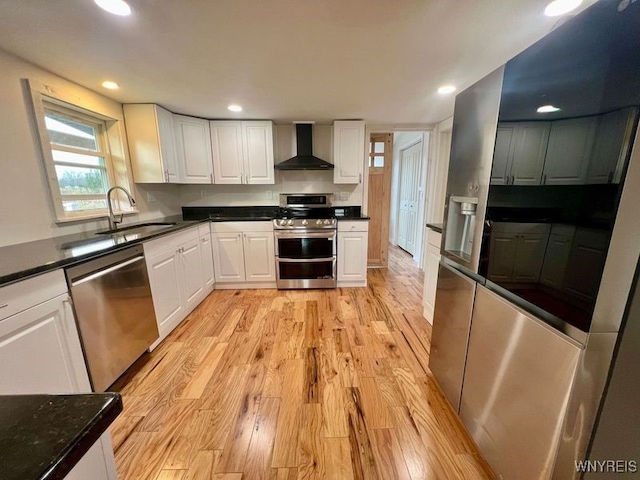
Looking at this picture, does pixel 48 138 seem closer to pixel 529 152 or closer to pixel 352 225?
pixel 352 225

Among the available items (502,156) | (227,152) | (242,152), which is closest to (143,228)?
(227,152)

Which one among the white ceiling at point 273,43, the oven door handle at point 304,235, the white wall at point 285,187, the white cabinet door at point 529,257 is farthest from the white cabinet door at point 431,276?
the white wall at point 285,187

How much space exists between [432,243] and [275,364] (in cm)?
165

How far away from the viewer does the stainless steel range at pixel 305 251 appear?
3146 mm

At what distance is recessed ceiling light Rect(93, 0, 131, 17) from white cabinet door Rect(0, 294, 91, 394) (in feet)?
4.78

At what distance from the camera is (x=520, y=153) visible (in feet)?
3.24

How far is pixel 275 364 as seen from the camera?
191cm

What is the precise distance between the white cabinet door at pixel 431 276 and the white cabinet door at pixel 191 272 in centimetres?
237

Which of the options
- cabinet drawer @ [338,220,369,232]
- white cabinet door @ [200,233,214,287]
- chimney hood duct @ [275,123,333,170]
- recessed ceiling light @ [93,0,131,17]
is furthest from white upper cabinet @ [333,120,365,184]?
recessed ceiling light @ [93,0,131,17]

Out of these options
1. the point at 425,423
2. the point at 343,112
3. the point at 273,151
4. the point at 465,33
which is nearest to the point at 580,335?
the point at 425,423

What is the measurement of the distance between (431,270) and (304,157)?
7.21 ft

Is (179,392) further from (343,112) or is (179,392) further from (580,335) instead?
(343,112)

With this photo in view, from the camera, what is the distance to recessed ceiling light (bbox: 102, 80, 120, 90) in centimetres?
211

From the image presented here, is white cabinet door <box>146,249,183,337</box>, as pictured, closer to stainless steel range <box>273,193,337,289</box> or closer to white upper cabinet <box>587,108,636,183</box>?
stainless steel range <box>273,193,337,289</box>
